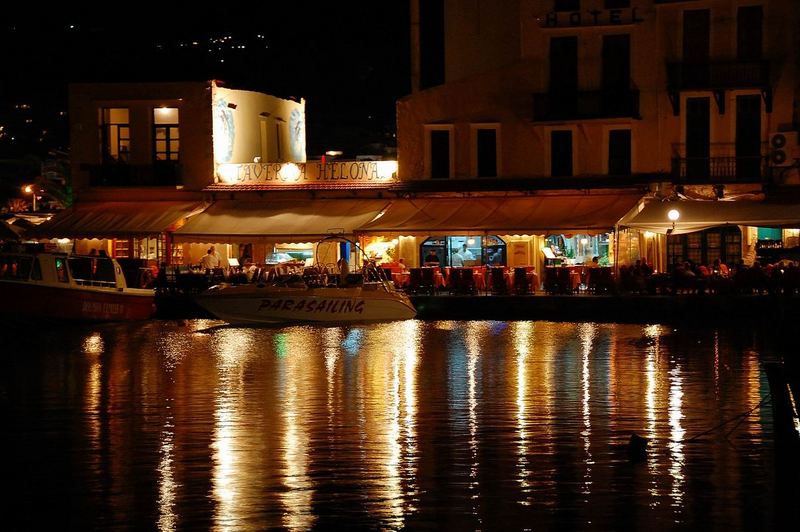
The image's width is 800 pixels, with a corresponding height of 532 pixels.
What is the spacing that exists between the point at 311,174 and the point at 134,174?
6887 millimetres

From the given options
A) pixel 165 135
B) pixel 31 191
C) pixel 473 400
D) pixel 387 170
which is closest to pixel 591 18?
pixel 387 170

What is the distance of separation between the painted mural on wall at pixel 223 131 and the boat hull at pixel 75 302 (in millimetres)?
8332

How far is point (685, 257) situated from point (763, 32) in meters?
7.75

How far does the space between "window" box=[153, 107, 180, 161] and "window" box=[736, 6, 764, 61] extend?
796 inches

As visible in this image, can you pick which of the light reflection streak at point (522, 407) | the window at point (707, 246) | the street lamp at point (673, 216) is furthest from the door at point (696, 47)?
the light reflection streak at point (522, 407)

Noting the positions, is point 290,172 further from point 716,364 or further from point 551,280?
point 716,364

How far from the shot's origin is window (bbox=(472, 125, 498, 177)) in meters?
44.6

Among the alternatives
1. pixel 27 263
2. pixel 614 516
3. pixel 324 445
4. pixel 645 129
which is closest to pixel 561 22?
pixel 645 129

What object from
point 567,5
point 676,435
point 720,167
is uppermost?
point 567,5

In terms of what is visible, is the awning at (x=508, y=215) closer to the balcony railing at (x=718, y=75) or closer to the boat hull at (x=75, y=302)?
the balcony railing at (x=718, y=75)

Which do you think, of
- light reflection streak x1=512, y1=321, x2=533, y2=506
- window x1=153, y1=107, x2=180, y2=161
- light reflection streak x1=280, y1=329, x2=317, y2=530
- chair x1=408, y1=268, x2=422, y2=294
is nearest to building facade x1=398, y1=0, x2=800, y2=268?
chair x1=408, y1=268, x2=422, y2=294

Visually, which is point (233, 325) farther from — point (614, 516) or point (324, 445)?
point (614, 516)

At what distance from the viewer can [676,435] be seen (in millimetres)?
19297

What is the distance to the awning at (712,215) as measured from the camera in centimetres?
3769
